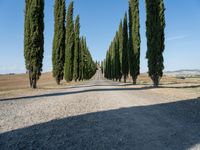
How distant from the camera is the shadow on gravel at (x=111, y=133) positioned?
6.52 metres

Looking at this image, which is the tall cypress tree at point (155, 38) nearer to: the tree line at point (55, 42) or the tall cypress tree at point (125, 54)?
the tree line at point (55, 42)

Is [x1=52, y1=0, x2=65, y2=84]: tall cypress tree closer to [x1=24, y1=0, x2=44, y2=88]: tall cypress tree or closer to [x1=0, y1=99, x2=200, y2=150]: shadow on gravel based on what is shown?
[x1=24, y1=0, x2=44, y2=88]: tall cypress tree

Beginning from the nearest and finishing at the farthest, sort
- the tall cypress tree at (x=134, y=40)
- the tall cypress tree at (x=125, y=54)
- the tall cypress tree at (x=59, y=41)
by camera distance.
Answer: the tall cypress tree at (x=134, y=40)
the tall cypress tree at (x=59, y=41)
the tall cypress tree at (x=125, y=54)

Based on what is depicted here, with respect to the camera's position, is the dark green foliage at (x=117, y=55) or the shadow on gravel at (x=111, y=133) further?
the dark green foliage at (x=117, y=55)

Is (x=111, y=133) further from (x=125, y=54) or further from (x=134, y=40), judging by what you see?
(x=125, y=54)

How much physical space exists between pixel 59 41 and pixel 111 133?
36823 mm

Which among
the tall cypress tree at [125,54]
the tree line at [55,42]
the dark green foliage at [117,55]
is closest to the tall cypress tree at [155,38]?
the tree line at [55,42]

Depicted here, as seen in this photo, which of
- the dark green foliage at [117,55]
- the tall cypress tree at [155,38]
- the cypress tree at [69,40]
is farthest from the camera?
the dark green foliage at [117,55]

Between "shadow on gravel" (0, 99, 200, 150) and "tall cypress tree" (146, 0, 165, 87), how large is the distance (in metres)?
20.0

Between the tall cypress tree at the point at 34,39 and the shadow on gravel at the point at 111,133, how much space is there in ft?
69.3

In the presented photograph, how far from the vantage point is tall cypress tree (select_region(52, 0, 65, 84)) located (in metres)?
43.0

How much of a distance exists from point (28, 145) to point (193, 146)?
9.98 feet

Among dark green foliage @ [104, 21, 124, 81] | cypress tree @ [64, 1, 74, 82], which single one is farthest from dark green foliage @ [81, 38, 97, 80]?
cypress tree @ [64, 1, 74, 82]

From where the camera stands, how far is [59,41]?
4369 centimetres
